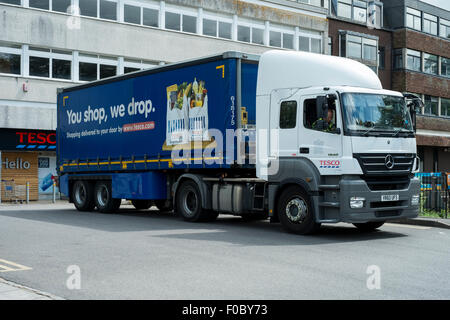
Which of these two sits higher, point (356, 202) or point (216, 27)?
point (216, 27)

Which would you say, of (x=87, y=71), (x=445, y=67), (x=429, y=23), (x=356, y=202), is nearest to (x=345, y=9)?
(x=429, y=23)

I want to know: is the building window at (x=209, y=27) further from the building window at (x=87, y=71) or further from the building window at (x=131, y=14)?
the building window at (x=87, y=71)

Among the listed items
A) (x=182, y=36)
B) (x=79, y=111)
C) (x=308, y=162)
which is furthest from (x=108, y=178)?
(x=182, y=36)

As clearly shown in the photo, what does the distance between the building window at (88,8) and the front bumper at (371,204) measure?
21263 mm

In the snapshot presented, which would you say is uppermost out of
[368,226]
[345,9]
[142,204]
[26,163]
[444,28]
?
[444,28]

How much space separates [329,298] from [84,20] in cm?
2521

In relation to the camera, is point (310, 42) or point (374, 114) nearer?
point (374, 114)

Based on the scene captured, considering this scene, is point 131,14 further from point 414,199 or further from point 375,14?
point 414,199

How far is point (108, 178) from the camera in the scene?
699 inches

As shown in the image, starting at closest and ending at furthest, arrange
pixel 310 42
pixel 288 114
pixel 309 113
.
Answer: pixel 309 113
pixel 288 114
pixel 310 42

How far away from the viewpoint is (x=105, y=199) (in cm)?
1831

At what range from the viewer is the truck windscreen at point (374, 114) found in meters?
11.2

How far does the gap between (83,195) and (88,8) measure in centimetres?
1309

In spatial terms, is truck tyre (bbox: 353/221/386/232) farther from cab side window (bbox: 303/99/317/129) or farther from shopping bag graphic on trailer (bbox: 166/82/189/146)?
shopping bag graphic on trailer (bbox: 166/82/189/146)
